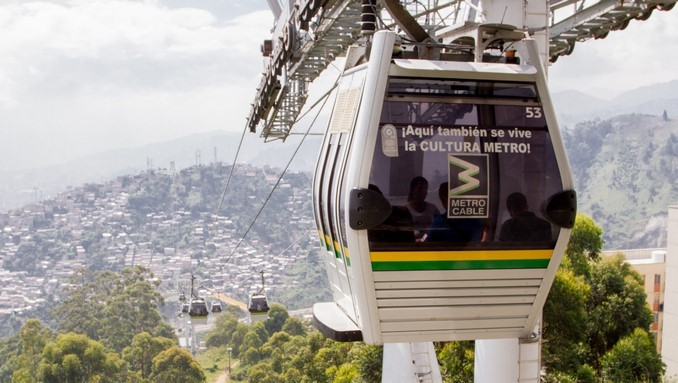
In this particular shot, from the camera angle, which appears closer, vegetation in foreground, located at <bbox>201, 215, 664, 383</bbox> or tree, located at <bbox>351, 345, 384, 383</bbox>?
vegetation in foreground, located at <bbox>201, 215, 664, 383</bbox>

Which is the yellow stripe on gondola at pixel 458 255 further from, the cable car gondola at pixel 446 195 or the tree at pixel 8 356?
the tree at pixel 8 356

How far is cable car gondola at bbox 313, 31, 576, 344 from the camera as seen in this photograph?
184 inches

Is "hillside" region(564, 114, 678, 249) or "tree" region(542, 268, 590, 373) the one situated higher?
"hillside" region(564, 114, 678, 249)

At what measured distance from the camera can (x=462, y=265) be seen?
485 centimetres

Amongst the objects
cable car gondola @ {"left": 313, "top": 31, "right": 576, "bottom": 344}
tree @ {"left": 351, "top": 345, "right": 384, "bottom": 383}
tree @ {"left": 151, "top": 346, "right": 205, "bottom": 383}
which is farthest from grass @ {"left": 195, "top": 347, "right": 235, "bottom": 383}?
cable car gondola @ {"left": 313, "top": 31, "right": 576, "bottom": 344}

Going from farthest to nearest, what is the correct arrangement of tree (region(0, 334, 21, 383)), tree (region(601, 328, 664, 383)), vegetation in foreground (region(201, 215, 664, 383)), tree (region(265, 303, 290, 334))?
tree (region(265, 303, 290, 334)) < tree (region(0, 334, 21, 383)) < tree (region(601, 328, 664, 383)) < vegetation in foreground (region(201, 215, 664, 383))

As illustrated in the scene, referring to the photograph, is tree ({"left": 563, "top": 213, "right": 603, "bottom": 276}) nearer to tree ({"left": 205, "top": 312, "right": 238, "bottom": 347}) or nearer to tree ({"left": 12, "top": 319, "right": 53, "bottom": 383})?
tree ({"left": 12, "top": 319, "right": 53, "bottom": 383})

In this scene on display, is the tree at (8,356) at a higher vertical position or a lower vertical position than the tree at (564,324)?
lower

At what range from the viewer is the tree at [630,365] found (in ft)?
61.3

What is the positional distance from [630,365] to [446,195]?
15338 millimetres

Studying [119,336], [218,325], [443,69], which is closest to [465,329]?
[443,69]

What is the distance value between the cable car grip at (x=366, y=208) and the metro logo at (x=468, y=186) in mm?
356

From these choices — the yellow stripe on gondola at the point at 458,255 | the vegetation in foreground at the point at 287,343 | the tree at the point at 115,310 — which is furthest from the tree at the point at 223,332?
the yellow stripe on gondola at the point at 458,255

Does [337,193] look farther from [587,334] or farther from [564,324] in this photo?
[587,334]
